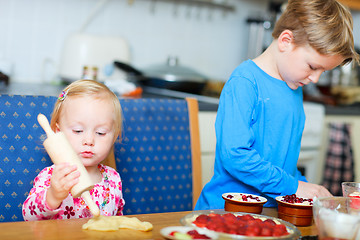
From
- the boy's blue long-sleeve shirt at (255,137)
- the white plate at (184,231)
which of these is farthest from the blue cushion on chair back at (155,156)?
the white plate at (184,231)

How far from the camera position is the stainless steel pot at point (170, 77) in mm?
2533

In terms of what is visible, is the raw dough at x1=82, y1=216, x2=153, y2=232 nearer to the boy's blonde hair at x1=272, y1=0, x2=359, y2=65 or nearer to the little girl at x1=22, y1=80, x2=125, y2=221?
the little girl at x1=22, y1=80, x2=125, y2=221

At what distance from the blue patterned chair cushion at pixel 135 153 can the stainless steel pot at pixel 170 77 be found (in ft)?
2.75

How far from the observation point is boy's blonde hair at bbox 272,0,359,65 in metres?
1.29

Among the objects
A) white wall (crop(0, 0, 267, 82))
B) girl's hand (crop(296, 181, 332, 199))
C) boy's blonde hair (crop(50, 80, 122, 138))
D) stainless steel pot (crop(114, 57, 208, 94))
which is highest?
white wall (crop(0, 0, 267, 82))

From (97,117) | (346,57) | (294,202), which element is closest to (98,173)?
(97,117)

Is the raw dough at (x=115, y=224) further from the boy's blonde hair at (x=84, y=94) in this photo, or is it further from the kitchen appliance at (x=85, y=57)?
the kitchen appliance at (x=85, y=57)

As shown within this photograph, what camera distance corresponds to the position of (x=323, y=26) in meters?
1.29

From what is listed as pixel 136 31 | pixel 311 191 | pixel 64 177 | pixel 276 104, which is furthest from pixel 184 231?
pixel 136 31

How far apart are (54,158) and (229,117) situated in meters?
0.54

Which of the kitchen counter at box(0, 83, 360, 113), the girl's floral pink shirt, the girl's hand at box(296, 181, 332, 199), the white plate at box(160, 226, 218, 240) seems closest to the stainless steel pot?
the kitchen counter at box(0, 83, 360, 113)

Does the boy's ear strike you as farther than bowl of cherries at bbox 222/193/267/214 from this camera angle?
Yes

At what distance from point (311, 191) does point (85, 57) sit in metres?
1.59

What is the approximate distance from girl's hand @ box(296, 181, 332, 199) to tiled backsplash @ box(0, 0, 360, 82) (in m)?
1.67
